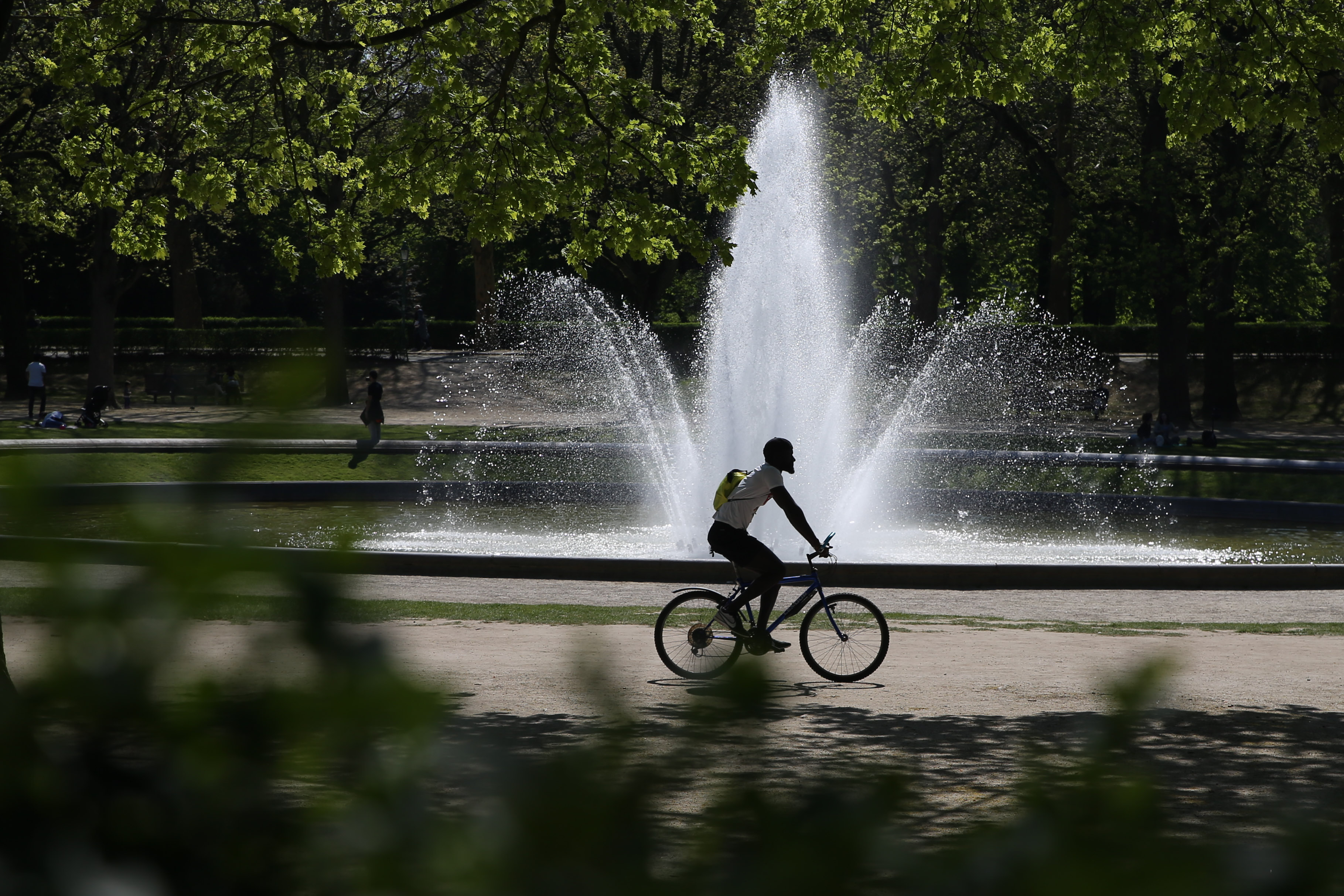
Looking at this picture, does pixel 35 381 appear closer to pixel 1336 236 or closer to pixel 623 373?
pixel 623 373

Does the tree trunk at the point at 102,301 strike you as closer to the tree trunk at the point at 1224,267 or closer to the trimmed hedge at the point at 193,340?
the trimmed hedge at the point at 193,340

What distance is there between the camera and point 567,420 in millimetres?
38031

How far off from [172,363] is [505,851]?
2101 inches

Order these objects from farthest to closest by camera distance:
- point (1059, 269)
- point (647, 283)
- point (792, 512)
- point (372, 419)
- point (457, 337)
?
point (457, 337) → point (1059, 269) → point (647, 283) → point (372, 419) → point (792, 512)

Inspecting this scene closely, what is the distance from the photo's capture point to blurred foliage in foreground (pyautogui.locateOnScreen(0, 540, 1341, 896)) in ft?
3.59

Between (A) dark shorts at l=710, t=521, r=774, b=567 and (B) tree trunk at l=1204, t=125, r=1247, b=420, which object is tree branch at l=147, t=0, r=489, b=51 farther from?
(B) tree trunk at l=1204, t=125, r=1247, b=420

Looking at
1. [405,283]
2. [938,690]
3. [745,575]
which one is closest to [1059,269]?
[745,575]

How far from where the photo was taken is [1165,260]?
112ft

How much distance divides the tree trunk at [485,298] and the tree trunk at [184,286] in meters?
10.3

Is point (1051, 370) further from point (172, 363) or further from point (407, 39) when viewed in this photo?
point (407, 39)

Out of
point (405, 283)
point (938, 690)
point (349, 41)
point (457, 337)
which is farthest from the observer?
point (405, 283)

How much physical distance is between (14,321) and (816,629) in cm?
3775

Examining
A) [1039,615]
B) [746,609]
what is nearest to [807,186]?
[1039,615]

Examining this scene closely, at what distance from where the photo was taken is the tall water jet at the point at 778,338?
20844 millimetres
